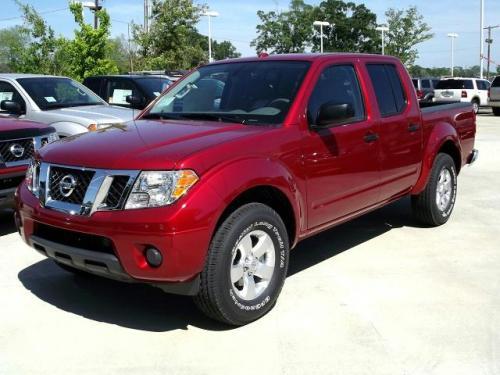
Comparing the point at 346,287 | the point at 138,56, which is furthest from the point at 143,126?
the point at 138,56

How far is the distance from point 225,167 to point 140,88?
8595 millimetres

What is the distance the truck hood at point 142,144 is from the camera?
3.60m

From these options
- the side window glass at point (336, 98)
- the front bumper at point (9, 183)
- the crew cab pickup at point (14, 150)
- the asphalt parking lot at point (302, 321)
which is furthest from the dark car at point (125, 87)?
the side window glass at point (336, 98)

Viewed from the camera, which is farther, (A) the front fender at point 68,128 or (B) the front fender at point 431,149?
(A) the front fender at point 68,128

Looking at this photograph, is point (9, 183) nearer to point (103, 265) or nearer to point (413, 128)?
point (103, 265)

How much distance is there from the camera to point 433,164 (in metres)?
6.21

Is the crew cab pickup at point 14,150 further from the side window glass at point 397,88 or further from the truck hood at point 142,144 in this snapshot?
the side window glass at point 397,88

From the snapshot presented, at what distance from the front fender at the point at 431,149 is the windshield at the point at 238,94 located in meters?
1.99

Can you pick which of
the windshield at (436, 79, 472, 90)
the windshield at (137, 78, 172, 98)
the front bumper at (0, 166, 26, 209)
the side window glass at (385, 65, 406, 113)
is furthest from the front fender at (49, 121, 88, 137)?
the windshield at (436, 79, 472, 90)

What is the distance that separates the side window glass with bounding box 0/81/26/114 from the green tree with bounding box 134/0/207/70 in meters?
16.8

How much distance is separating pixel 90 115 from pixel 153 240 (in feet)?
19.2

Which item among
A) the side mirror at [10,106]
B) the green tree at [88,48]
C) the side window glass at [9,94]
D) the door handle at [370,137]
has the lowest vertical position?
the door handle at [370,137]

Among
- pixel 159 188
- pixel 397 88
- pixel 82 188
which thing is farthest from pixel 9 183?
pixel 397 88

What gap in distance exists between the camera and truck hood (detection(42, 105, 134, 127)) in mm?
8656
